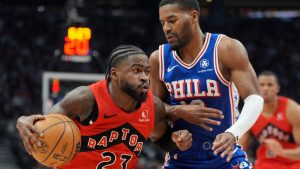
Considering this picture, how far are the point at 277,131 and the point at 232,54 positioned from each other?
3.02 m

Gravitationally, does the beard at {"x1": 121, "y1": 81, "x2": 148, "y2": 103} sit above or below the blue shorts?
above

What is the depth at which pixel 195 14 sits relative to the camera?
4758mm

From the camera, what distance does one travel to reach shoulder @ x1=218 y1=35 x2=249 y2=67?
459 cm

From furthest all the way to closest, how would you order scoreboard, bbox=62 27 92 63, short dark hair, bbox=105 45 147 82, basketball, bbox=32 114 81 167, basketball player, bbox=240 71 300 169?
scoreboard, bbox=62 27 92 63 < basketball player, bbox=240 71 300 169 < short dark hair, bbox=105 45 147 82 < basketball, bbox=32 114 81 167

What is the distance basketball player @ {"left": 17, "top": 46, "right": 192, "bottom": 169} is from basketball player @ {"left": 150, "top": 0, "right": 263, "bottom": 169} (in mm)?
198

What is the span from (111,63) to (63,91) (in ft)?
27.2

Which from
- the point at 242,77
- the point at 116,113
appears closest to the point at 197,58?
the point at 242,77

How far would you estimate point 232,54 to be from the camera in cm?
460

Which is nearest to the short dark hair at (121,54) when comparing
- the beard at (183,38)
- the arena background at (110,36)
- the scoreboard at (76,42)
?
the beard at (183,38)

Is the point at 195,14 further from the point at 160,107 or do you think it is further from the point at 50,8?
the point at 50,8

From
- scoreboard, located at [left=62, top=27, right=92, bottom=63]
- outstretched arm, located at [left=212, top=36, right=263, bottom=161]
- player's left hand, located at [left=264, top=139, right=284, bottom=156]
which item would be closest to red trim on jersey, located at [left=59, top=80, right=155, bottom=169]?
outstretched arm, located at [left=212, top=36, right=263, bottom=161]

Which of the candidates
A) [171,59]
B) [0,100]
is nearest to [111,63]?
[171,59]

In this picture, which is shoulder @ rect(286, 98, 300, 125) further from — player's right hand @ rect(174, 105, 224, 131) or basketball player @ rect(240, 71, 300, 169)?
player's right hand @ rect(174, 105, 224, 131)

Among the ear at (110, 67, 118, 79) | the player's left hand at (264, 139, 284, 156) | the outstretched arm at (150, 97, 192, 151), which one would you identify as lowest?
the player's left hand at (264, 139, 284, 156)
